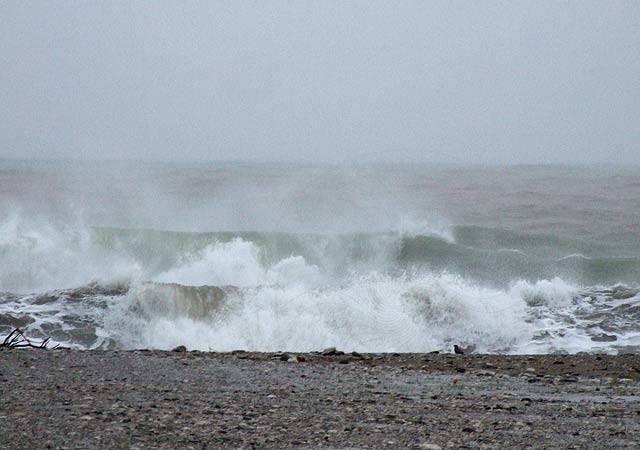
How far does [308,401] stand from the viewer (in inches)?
240

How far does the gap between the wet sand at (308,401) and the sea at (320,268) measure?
10.6 feet

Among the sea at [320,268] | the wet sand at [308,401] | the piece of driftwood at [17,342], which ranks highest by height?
the sea at [320,268]

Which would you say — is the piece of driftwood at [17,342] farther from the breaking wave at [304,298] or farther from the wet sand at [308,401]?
the breaking wave at [304,298]

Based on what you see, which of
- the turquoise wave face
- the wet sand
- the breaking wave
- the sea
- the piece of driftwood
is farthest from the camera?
the turquoise wave face

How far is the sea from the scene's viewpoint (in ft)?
38.3

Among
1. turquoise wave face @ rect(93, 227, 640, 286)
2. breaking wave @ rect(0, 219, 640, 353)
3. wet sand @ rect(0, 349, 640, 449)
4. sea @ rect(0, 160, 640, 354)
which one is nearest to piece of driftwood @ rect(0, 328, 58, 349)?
wet sand @ rect(0, 349, 640, 449)

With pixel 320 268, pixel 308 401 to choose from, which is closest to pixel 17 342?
pixel 308 401

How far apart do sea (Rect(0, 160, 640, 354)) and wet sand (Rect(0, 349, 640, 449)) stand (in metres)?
3.22

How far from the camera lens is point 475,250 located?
18891 millimetres

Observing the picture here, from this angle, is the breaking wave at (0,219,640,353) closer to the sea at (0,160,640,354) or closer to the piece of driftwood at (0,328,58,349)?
the sea at (0,160,640,354)

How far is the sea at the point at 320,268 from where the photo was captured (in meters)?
11.7

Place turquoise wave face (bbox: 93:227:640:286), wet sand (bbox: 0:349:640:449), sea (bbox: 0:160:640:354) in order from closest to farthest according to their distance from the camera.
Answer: wet sand (bbox: 0:349:640:449) < sea (bbox: 0:160:640:354) < turquoise wave face (bbox: 93:227:640:286)

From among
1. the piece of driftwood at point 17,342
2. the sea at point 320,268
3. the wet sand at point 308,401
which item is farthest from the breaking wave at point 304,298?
the wet sand at point 308,401

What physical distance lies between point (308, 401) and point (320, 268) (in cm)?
1130
